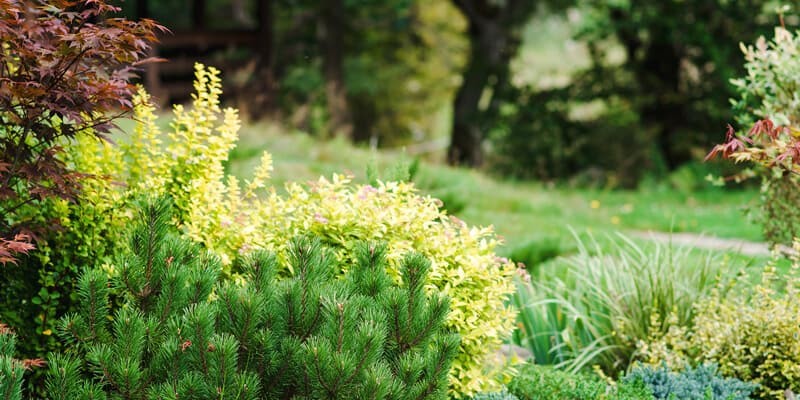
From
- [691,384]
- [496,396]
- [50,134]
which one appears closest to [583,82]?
[691,384]

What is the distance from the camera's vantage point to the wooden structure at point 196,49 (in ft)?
41.6

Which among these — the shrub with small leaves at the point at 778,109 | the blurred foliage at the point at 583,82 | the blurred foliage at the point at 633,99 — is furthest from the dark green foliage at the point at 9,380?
the blurred foliage at the point at 633,99

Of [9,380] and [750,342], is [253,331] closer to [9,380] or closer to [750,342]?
[9,380]

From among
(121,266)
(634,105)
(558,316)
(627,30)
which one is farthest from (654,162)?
(121,266)

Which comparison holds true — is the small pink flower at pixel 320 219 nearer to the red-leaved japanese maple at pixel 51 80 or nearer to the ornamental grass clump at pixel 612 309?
the red-leaved japanese maple at pixel 51 80

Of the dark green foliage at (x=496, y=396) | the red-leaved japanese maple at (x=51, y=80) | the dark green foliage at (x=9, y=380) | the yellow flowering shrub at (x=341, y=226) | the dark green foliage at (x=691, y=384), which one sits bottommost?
the dark green foliage at (x=496, y=396)

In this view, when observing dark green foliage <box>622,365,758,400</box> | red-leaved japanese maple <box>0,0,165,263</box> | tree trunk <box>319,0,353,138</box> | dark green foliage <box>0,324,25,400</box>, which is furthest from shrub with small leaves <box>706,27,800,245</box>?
tree trunk <box>319,0,353,138</box>

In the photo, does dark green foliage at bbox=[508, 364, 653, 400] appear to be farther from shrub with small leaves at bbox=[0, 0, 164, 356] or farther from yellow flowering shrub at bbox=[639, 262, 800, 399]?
shrub with small leaves at bbox=[0, 0, 164, 356]

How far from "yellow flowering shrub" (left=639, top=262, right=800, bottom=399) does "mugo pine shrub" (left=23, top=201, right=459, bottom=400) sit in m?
Result: 1.62

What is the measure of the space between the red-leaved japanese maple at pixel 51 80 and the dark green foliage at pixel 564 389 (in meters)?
2.01

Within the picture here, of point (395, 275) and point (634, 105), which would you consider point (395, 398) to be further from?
point (634, 105)

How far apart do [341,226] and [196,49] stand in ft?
36.7

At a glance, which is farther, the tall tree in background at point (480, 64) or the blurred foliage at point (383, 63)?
the blurred foliage at point (383, 63)

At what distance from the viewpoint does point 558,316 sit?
481 cm
